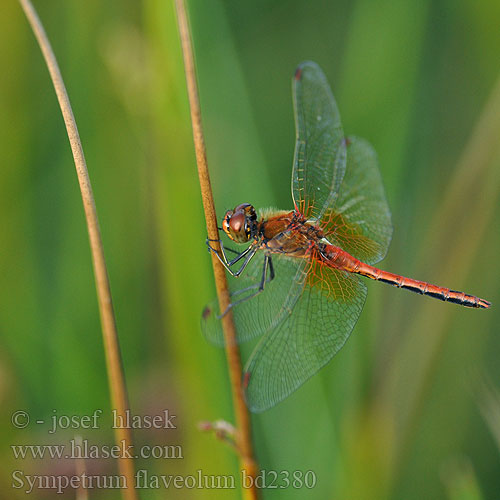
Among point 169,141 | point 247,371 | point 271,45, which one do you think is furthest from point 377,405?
point 271,45

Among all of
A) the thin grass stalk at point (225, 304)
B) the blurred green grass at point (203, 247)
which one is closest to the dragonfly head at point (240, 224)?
the blurred green grass at point (203, 247)

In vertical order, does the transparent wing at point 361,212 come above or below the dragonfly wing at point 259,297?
above

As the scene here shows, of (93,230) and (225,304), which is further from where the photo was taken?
(225,304)

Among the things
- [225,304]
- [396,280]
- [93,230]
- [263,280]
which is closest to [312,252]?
[263,280]

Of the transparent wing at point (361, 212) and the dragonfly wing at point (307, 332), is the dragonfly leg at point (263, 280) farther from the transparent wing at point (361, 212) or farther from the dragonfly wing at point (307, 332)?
the transparent wing at point (361, 212)

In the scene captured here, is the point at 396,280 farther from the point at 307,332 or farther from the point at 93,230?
the point at 93,230

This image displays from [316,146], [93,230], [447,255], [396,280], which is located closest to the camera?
[93,230]

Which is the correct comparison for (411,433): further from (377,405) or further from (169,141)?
(169,141)
